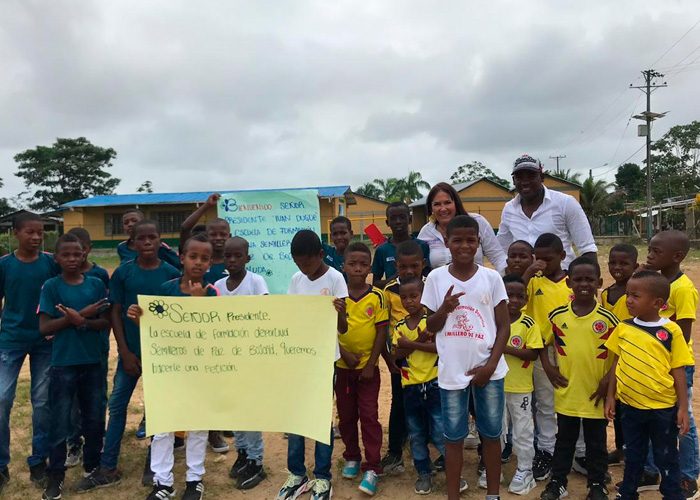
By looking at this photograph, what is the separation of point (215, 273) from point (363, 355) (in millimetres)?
1626

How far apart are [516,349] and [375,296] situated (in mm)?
1080

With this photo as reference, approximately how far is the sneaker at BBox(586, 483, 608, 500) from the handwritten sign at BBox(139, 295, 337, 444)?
1964 millimetres

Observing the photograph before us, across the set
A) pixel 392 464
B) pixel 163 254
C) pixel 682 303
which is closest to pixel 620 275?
pixel 682 303

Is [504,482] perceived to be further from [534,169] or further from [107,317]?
[107,317]

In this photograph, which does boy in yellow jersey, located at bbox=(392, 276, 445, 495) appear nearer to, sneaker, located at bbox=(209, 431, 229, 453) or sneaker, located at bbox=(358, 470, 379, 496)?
sneaker, located at bbox=(358, 470, 379, 496)

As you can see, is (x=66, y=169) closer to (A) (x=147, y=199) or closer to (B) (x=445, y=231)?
(A) (x=147, y=199)

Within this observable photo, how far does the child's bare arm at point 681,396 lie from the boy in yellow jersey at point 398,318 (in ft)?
5.68

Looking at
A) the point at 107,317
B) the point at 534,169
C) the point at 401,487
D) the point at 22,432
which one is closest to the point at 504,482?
the point at 401,487

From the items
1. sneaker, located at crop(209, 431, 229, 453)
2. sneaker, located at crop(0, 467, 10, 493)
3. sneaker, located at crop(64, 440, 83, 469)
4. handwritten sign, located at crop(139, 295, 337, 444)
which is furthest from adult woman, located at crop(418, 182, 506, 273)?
sneaker, located at crop(0, 467, 10, 493)

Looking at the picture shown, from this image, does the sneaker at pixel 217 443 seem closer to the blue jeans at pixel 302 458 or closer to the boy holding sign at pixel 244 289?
the boy holding sign at pixel 244 289

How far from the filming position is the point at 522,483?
3.76m

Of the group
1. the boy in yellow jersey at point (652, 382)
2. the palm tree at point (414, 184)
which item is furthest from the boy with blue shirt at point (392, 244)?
the palm tree at point (414, 184)

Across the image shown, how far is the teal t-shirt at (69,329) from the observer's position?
3.75 m

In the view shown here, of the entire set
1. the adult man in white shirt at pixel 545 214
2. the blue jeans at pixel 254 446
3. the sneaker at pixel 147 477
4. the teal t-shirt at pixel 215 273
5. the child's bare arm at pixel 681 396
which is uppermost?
the adult man in white shirt at pixel 545 214
